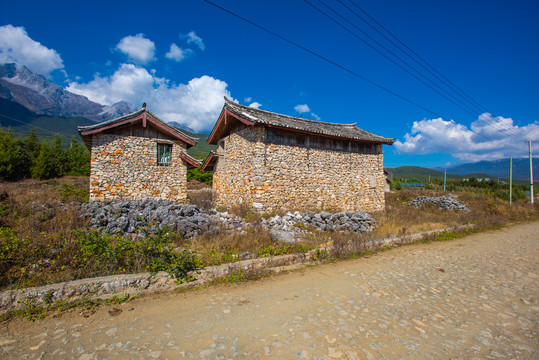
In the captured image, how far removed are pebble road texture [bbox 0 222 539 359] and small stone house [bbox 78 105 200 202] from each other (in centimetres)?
892

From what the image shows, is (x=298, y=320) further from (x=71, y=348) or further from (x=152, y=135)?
(x=152, y=135)

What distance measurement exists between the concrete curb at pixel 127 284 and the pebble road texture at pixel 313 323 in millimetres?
306

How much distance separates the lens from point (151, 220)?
8.25m

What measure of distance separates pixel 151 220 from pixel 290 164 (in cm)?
678

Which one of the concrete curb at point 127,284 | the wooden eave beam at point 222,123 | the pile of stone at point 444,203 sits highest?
the wooden eave beam at point 222,123

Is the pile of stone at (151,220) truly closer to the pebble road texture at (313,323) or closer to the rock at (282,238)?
the rock at (282,238)

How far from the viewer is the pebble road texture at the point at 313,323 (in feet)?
9.39

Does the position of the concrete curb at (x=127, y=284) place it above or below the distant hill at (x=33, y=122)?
below

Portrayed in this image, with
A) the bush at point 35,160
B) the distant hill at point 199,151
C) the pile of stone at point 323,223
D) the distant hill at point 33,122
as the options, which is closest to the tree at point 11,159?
the bush at point 35,160

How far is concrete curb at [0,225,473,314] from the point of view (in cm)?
362

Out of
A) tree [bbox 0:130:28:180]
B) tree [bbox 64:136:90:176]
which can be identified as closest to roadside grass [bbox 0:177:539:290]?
tree [bbox 0:130:28:180]

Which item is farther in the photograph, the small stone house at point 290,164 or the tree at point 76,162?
the tree at point 76,162

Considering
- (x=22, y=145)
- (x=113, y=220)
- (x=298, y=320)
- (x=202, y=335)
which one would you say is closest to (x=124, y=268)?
(x=202, y=335)

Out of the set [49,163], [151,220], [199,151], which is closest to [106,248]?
[151,220]
